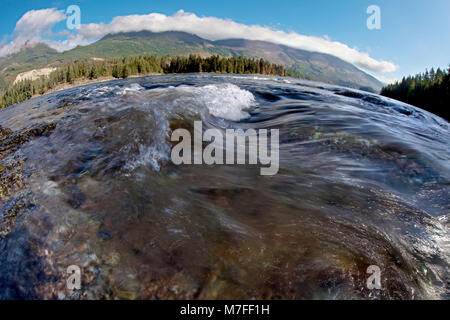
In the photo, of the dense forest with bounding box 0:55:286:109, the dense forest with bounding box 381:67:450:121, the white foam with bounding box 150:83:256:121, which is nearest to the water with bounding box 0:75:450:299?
the white foam with bounding box 150:83:256:121

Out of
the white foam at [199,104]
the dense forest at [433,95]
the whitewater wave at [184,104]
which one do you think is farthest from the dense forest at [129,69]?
the whitewater wave at [184,104]

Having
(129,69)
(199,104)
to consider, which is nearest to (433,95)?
(199,104)

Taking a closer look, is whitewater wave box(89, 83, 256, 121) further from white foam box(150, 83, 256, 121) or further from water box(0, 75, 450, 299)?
Result: water box(0, 75, 450, 299)

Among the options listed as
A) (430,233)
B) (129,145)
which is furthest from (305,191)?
Answer: (129,145)

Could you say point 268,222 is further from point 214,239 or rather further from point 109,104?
point 109,104
